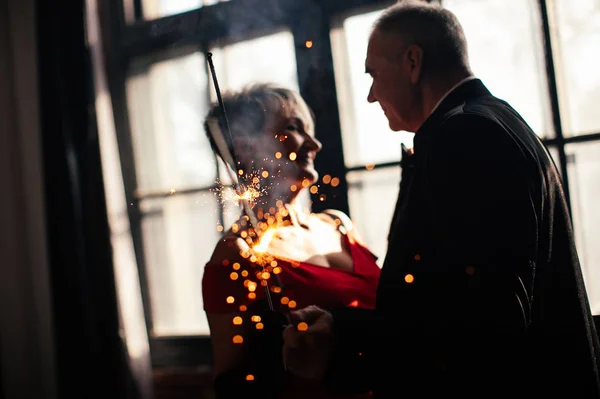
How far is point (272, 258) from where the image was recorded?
0.83 metres

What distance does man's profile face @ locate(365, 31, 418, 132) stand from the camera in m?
0.74

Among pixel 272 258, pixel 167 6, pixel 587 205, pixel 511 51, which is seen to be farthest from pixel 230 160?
pixel 587 205

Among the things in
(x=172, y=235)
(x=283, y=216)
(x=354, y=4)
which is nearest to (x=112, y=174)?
(x=172, y=235)

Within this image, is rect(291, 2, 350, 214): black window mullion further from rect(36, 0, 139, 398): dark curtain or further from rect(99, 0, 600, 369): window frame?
rect(36, 0, 139, 398): dark curtain

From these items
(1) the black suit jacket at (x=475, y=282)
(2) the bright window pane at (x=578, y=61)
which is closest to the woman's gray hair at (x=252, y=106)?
(1) the black suit jacket at (x=475, y=282)

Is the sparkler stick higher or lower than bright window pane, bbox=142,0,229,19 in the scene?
lower

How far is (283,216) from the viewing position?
900 millimetres

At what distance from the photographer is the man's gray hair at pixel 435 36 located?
708mm

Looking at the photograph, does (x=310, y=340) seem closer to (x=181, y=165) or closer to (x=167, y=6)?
(x=181, y=165)

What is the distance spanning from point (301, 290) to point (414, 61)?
1.37 ft

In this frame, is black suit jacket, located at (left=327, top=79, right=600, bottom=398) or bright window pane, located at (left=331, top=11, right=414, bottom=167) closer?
black suit jacket, located at (left=327, top=79, right=600, bottom=398)

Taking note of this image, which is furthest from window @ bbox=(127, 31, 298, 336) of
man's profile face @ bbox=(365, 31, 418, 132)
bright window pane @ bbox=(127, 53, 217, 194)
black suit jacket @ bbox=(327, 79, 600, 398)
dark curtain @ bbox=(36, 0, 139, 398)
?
black suit jacket @ bbox=(327, 79, 600, 398)

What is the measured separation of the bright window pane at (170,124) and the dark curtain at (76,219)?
0.33 feet

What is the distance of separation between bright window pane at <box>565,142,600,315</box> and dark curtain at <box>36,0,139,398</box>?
956mm
